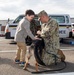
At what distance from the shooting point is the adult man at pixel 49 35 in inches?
269

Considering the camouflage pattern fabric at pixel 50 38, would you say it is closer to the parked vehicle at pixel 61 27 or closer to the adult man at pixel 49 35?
the adult man at pixel 49 35

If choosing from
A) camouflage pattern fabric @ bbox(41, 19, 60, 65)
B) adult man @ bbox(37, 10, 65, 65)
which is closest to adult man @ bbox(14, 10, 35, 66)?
adult man @ bbox(37, 10, 65, 65)

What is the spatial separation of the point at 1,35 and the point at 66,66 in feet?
43.7

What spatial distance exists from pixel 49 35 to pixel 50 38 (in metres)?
0.12

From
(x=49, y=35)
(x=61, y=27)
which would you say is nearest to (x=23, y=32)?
(x=49, y=35)

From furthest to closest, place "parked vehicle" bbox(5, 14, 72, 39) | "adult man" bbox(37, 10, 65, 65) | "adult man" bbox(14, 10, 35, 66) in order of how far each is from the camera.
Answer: "parked vehicle" bbox(5, 14, 72, 39)
"adult man" bbox(37, 10, 65, 65)
"adult man" bbox(14, 10, 35, 66)

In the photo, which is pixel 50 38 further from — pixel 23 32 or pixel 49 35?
pixel 23 32

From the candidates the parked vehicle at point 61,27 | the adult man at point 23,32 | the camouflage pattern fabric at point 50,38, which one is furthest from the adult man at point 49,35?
the parked vehicle at point 61,27

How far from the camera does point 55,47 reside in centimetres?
703

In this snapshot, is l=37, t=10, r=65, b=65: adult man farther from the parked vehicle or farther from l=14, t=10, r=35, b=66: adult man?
the parked vehicle

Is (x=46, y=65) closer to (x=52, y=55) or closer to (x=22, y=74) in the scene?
(x=52, y=55)

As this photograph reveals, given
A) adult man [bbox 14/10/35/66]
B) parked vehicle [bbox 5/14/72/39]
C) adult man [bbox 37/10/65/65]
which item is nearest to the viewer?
adult man [bbox 14/10/35/66]

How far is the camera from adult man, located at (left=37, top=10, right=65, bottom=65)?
22.4 feet

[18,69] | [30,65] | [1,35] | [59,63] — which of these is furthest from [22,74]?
[1,35]
